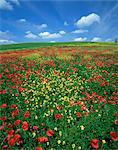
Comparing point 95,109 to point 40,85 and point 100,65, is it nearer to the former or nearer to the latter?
point 40,85

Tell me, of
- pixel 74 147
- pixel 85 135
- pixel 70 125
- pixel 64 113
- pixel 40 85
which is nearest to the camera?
pixel 74 147

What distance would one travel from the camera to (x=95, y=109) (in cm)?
709

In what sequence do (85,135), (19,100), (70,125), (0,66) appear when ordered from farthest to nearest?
(0,66)
(19,100)
(70,125)
(85,135)

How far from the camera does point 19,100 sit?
7965mm

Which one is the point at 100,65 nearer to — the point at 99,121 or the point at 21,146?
the point at 99,121

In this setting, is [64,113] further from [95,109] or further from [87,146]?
[87,146]

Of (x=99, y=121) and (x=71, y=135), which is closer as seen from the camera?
(x=71, y=135)

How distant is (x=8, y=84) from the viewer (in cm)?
970

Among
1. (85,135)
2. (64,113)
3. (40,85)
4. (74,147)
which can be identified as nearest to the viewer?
(74,147)

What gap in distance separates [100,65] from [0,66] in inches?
250

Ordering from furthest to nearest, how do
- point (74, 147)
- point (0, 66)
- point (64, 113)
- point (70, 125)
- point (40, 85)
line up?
point (0, 66), point (40, 85), point (64, 113), point (70, 125), point (74, 147)

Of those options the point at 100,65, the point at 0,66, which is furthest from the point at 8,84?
the point at 100,65

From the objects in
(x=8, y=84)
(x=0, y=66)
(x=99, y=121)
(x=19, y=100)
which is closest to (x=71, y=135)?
(x=99, y=121)

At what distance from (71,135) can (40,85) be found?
4.33 meters
